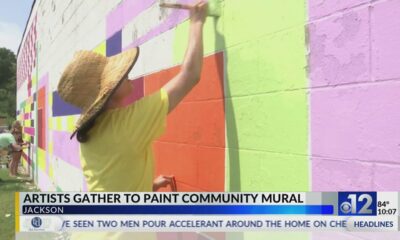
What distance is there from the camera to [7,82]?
6881cm

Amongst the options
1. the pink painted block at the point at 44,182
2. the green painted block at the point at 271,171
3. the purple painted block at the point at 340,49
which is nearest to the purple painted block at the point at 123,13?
the green painted block at the point at 271,171

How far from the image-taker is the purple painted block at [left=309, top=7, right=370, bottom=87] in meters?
1.89

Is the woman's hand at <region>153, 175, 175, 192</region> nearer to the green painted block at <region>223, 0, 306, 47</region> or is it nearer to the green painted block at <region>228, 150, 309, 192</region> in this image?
the green painted block at <region>228, 150, 309, 192</region>

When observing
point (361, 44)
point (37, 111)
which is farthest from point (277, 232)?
point (37, 111)

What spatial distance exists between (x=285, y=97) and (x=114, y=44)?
3.55m

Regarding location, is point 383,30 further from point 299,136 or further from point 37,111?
point 37,111

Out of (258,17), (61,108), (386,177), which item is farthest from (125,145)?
(61,108)

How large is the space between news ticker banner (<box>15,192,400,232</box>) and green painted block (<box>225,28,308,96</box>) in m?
0.56

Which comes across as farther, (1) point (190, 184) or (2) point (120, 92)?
(1) point (190, 184)

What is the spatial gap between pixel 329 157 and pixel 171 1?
216 centimetres

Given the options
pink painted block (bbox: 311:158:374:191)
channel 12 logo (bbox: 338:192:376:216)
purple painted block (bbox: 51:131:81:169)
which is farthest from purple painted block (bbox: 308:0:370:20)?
purple painted block (bbox: 51:131:81:169)

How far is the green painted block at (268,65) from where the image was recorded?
2.26m

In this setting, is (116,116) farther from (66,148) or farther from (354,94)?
(66,148)

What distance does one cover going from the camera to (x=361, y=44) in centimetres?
189
